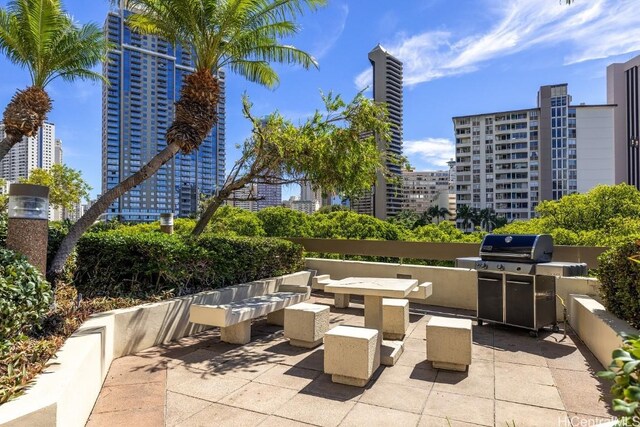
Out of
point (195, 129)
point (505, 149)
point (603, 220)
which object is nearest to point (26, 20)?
point (195, 129)

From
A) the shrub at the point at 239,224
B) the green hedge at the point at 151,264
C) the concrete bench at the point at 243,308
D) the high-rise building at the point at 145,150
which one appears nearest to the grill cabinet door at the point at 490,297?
the concrete bench at the point at 243,308

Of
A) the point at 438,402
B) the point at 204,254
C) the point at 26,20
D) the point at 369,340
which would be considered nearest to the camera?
the point at 438,402

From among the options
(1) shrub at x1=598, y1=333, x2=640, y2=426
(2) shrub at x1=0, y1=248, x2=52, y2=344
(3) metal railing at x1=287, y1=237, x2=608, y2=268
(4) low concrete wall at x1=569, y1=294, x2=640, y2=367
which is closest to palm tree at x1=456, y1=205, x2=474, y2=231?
(3) metal railing at x1=287, y1=237, x2=608, y2=268

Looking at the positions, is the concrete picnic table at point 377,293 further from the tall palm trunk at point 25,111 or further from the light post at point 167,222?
the tall palm trunk at point 25,111

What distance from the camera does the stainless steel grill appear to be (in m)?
5.65

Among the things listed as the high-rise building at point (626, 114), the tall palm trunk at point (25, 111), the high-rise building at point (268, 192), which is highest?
the high-rise building at point (626, 114)

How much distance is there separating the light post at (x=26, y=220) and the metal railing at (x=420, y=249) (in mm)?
5988

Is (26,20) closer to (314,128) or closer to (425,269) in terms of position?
(314,128)

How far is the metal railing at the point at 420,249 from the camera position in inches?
272

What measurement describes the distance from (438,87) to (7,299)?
62.1ft

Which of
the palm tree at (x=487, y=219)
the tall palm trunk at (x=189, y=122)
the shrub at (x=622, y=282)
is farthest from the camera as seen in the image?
the palm tree at (x=487, y=219)

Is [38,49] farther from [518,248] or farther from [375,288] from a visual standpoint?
[518,248]

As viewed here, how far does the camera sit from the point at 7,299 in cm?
313

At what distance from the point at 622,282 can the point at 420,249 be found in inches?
168
